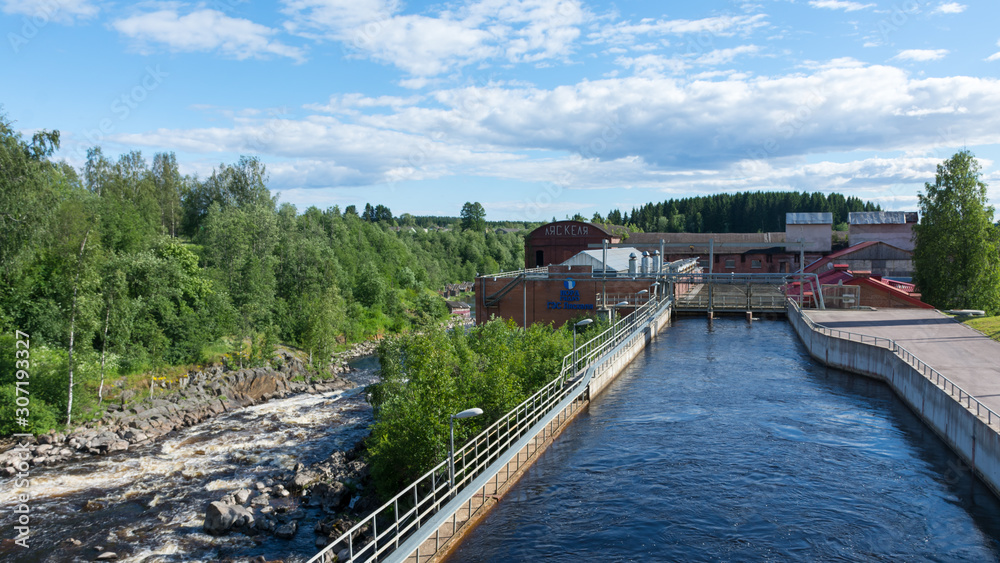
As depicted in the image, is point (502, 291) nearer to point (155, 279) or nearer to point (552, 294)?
point (552, 294)

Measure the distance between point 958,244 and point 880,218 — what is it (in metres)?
44.3

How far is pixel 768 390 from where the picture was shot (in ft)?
101

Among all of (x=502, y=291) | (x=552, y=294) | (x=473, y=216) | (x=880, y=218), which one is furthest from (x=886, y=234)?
(x=473, y=216)

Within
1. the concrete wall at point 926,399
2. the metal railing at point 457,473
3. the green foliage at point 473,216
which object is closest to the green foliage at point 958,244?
the concrete wall at point 926,399

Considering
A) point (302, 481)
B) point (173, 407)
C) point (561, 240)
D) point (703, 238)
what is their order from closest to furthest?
1. point (302, 481)
2. point (173, 407)
3. point (561, 240)
4. point (703, 238)

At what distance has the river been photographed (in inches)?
736

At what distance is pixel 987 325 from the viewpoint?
33688mm

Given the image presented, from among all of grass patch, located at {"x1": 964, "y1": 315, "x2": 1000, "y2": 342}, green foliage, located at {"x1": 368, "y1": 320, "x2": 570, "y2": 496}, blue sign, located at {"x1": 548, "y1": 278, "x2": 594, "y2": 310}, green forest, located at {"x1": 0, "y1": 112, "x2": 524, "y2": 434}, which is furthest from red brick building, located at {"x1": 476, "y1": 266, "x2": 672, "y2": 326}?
green foliage, located at {"x1": 368, "y1": 320, "x2": 570, "y2": 496}

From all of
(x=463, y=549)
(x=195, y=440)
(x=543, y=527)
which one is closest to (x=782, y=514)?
(x=543, y=527)

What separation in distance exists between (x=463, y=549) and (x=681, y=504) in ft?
21.8

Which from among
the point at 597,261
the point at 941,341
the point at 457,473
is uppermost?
the point at 597,261

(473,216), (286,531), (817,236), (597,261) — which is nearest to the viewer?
(286,531)

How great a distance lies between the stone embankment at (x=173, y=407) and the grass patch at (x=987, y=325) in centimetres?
3825

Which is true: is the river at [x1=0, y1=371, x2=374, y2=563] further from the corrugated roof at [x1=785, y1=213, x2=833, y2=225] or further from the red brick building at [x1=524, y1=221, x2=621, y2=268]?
the corrugated roof at [x1=785, y1=213, x2=833, y2=225]
